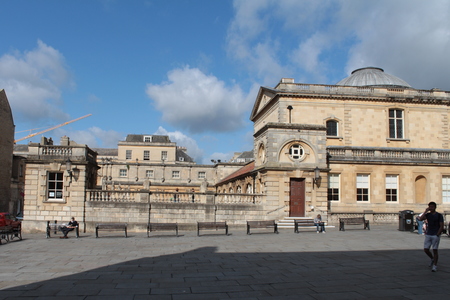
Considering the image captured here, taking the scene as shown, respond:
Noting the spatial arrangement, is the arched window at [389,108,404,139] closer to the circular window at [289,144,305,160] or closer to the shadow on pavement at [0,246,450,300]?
the circular window at [289,144,305,160]

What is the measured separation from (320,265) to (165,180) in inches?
2039

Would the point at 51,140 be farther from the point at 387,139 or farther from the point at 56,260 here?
the point at 387,139

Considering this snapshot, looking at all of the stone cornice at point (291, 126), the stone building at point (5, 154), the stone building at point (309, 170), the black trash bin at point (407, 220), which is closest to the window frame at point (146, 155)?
the stone building at point (5, 154)

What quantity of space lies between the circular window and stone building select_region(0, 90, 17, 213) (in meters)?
32.4

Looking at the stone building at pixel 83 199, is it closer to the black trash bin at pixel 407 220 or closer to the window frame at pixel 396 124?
the black trash bin at pixel 407 220

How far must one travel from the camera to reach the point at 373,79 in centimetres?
3912

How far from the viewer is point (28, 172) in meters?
21.7

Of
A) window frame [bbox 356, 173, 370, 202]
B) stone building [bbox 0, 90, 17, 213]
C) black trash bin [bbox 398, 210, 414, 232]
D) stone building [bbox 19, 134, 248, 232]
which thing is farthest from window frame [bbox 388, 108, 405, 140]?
stone building [bbox 0, 90, 17, 213]

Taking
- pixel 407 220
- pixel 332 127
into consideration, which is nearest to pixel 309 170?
pixel 407 220

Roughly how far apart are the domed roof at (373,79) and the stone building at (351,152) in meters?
0.19

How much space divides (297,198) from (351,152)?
253 inches

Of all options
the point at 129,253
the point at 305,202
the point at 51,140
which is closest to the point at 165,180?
the point at 51,140

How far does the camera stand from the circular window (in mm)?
23733

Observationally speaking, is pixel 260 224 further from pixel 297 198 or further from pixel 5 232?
pixel 5 232
